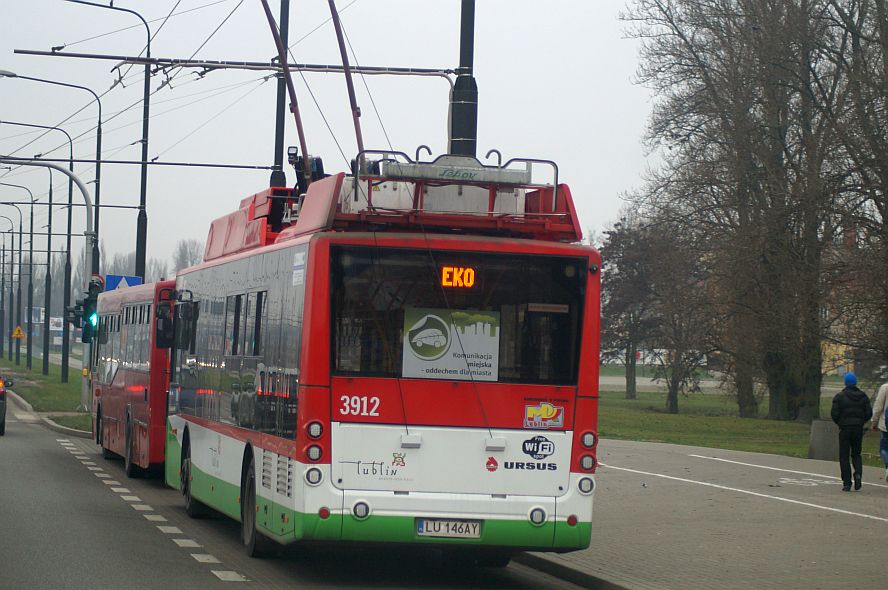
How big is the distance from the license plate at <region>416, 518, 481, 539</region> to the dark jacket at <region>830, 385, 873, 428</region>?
36.7 feet

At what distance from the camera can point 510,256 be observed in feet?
37.8

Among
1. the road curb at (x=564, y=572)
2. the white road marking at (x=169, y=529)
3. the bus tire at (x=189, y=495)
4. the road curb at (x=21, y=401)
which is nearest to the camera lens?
the road curb at (x=564, y=572)

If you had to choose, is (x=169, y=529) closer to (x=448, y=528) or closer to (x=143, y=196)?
(x=448, y=528)

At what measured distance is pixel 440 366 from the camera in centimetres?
1134

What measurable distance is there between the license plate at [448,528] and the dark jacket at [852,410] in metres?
11.2

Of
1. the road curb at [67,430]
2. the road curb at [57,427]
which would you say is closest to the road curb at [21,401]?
the road curb at [57,427]

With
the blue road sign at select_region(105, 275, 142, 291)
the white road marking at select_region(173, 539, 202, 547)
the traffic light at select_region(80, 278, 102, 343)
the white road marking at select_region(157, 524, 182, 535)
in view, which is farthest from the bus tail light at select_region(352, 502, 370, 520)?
the blue road sign at select_region(105, 275, 142, 291)

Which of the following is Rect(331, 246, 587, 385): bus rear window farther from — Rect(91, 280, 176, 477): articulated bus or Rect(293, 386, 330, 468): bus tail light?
Rect(91, 280, 176, 477): articulated bus

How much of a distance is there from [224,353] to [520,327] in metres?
4.35

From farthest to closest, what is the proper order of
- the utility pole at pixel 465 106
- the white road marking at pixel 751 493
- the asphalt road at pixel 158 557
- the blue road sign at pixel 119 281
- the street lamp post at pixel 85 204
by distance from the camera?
the blue road sign at pixel 119 281, the street lamp post at pixel 85 204, the white road marking at pixel 751 493, the utility pole at pixel 465 106, the asphalt road at pixel 158 557

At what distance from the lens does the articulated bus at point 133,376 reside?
21.2 meters

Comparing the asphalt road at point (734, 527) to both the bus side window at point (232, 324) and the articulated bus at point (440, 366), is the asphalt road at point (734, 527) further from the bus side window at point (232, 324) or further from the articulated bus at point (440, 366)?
the bus side window at point (232, 324)

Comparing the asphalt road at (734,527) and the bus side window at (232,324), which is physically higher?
the bus side window at (232,324)

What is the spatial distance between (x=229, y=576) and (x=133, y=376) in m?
11.7
